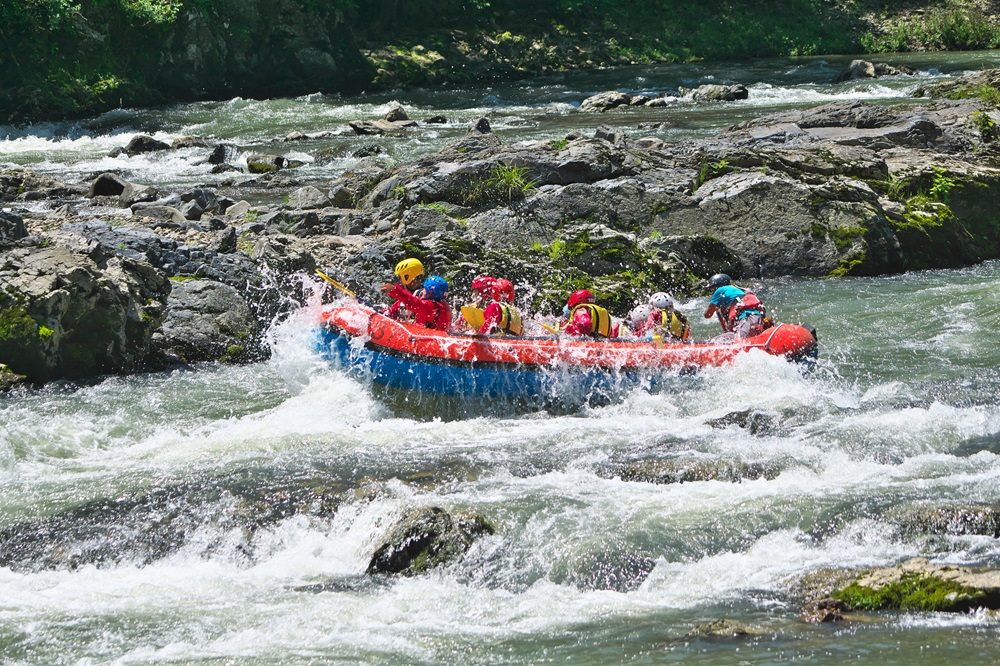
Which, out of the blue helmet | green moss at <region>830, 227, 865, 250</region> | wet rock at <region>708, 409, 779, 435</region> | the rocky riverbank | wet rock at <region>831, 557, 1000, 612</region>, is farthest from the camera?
green moss at <region>830, 227, 865, 250</region>

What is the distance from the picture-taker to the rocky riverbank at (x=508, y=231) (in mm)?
10445

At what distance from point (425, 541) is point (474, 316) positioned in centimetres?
353

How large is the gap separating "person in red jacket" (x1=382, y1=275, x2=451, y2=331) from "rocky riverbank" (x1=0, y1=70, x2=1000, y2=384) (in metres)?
1.55

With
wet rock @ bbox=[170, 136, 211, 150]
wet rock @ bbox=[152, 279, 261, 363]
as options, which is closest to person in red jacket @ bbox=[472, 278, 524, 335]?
wet rock @ bbox=[152, 279, 261, 363]

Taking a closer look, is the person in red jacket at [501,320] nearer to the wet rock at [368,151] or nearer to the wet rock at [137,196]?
the wet rock at [137,196]

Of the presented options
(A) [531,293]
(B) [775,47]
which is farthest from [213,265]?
(B) [775,47]

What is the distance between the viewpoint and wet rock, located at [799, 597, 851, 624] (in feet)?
18.1


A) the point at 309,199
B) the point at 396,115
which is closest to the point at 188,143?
the point at 396,115

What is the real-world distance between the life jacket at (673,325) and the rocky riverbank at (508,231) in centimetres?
191

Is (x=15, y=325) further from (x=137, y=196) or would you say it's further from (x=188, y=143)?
(x=188, y=143)

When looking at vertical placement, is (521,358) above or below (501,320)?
below

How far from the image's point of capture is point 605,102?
27.2 m

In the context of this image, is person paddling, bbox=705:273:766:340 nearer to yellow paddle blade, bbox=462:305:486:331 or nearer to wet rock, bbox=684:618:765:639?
yellow paddle blade, bbox=462:305:486:331

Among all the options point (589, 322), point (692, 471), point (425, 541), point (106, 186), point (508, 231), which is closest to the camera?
point (425, 541)
